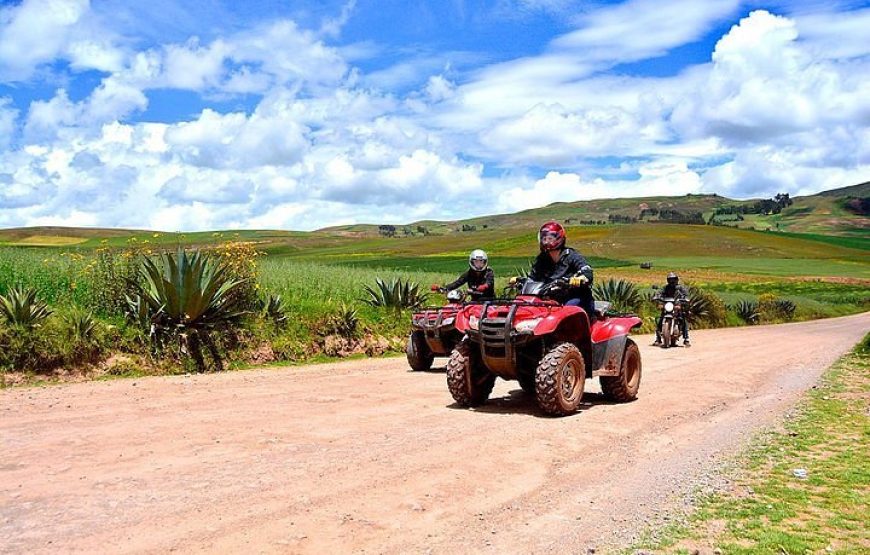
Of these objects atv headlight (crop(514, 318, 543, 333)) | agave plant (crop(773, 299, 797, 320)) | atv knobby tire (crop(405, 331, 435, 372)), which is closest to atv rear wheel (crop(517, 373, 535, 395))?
atv headlight (crop(514, 318, 543, 333))

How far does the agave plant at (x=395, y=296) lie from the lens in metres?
19.0

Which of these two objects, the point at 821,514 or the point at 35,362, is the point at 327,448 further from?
the point at 35,362

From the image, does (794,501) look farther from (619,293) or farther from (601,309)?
(619,293)

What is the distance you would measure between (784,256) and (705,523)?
299 ft

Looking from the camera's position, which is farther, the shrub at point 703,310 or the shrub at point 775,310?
the shrub at point 775,310

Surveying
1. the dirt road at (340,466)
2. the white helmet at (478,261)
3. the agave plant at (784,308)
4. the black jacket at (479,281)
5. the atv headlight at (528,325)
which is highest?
the white helmet at (478,261)

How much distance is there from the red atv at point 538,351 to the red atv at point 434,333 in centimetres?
327

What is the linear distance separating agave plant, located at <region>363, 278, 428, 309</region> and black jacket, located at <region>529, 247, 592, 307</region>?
922 cm

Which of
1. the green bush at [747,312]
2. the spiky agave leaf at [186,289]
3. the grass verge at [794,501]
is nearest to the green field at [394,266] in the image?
the spiky agave leaf at [186,289]

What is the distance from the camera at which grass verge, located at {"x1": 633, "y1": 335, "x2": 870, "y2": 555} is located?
4727mm

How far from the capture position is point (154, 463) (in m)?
6.36

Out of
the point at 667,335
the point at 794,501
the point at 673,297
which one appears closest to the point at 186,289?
the point at 794,501

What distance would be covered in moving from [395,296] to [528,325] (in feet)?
34.2

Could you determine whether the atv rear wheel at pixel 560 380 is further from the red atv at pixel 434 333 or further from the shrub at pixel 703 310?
the shrub at pixel 703 310
